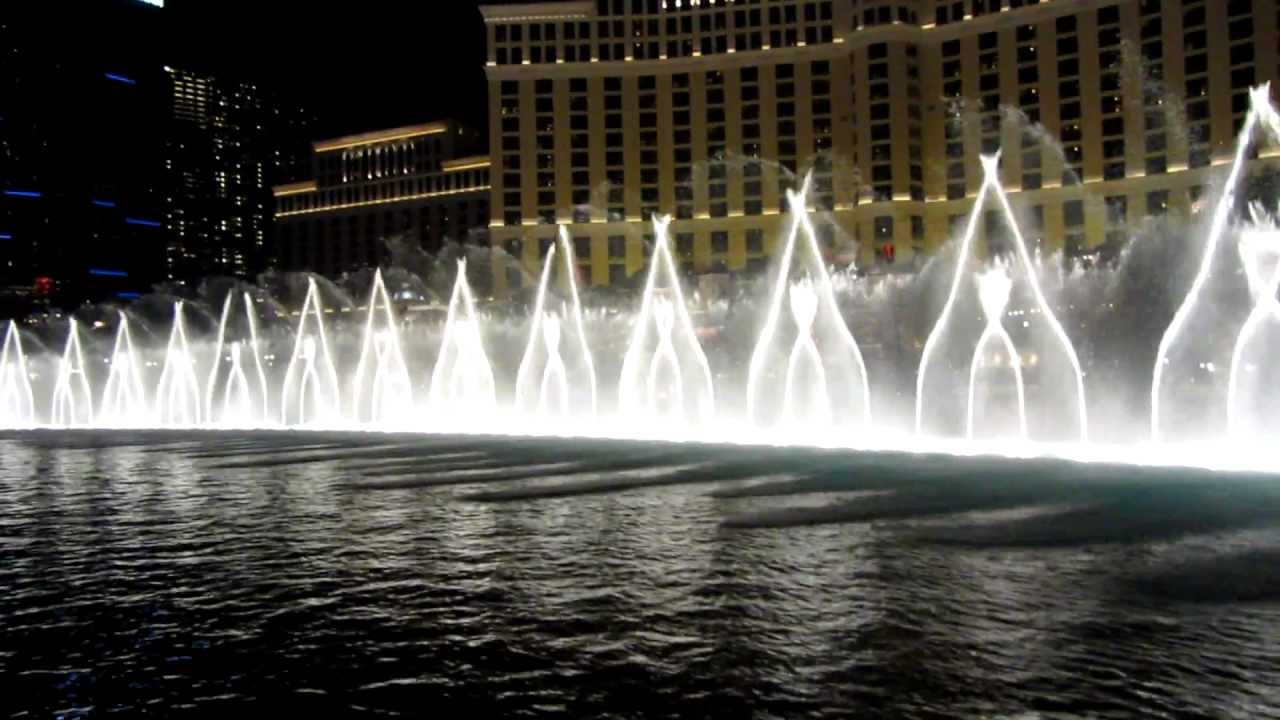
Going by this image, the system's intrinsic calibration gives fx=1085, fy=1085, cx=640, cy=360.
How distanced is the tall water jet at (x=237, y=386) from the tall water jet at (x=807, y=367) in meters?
23.5

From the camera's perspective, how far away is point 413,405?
53688 mm

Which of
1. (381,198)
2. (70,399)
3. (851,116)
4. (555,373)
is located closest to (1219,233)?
(555,373)

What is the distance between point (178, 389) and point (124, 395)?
378 centimetres

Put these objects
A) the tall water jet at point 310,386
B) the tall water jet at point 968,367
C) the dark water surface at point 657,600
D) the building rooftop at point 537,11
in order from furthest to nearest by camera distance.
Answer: the building rooftop at point 537,11 → the tall water jet at point 310,386 → the tall water jet at point 968,367 → the dark water surface at point 657,600

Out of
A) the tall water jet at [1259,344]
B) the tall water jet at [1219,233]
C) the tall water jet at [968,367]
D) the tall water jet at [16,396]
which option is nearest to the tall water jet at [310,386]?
the tall water jet at [16,396]

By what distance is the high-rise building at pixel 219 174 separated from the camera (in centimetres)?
17488

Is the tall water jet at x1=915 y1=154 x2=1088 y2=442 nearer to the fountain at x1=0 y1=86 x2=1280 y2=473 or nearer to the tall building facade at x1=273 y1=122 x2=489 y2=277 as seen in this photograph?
the fountain at x1=0 y1=86 x2=1280 y2=473

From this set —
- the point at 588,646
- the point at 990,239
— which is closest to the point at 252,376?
the point at 990,239

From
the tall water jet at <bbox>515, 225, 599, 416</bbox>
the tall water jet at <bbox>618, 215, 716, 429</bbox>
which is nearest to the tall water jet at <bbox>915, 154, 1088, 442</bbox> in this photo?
the tall water jet at <bbox>618, 215, 716, 429</bbox>

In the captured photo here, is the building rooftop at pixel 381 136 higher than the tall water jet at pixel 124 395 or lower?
higher


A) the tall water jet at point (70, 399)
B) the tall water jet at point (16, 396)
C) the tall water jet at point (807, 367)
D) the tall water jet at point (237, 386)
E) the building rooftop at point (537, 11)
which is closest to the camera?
the tall water jet at point (807, 367)

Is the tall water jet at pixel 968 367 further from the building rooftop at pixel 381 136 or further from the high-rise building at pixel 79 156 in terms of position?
the high-rise building at pixel 79 156

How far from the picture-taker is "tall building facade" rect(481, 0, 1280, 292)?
74250 millimetres

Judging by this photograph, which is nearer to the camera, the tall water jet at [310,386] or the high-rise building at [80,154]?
the tall water jet at [310,386]
